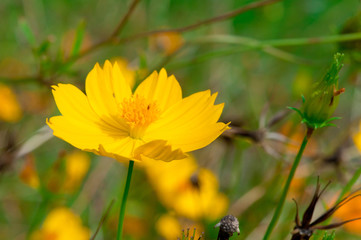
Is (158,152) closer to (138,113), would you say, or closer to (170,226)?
(138,113)

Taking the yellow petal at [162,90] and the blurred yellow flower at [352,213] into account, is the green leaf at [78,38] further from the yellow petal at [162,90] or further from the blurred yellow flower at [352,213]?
the blurred yellow flower at [352,213]

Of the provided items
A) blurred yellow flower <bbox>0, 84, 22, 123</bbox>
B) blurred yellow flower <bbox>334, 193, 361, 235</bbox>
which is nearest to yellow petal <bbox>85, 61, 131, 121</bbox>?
blurred yellow flower <bbox>334, 193, 361, 235</bbox>

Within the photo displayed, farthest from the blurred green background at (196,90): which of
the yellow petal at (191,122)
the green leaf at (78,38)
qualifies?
the yellow petal at (191,122)

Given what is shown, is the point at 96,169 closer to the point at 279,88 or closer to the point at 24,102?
the point at 24,102

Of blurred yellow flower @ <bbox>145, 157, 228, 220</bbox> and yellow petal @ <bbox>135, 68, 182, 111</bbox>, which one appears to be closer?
yellow petal @ <bbox>135, 68, 182, 111</bbox>

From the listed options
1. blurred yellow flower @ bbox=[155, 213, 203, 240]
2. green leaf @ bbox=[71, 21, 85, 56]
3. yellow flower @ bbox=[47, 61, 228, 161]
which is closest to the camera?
yellow flower @ bbox=[47, 61, 228, 161]

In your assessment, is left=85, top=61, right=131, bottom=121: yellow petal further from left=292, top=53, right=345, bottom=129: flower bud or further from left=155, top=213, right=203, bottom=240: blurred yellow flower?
left=155, top=213, right=203, bottom=240: blurred yellow flower

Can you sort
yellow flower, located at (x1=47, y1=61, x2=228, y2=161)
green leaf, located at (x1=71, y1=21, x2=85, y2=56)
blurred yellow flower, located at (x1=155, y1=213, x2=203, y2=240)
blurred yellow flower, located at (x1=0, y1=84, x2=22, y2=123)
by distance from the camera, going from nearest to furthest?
yellow flower, located at (x1=47, y1=61, x2=228, y2=161)
green leaf, located at (x1=71, y1=21, x2=85, y2=56)
blurred yellow flower, located at (x1=155, y1=213, x2=203, y2=240)
blurred yellow flower, located at (x1=0, y1=84, x2=22, y2=123)

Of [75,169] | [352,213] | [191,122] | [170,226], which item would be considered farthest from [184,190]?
[191,122]
